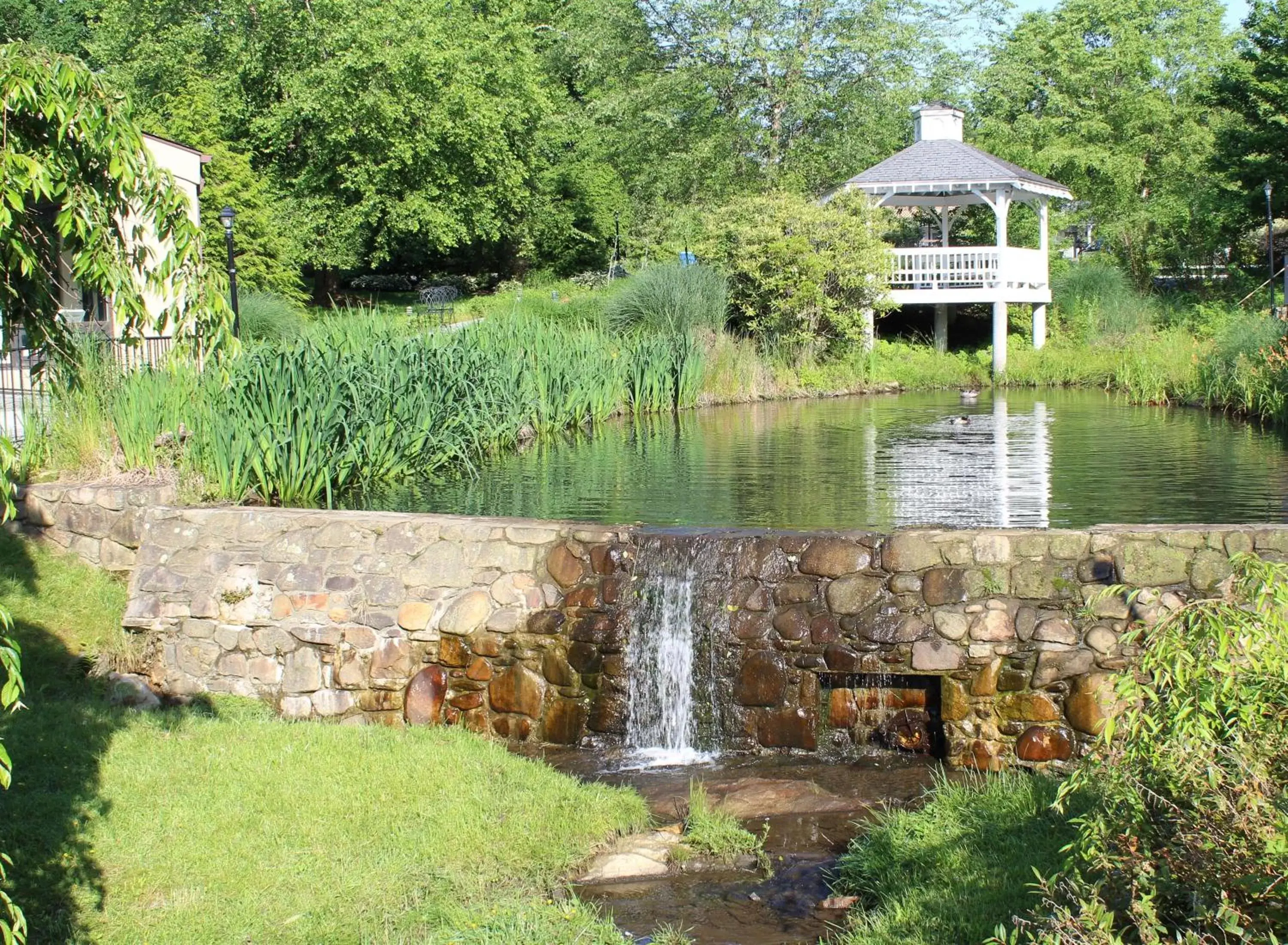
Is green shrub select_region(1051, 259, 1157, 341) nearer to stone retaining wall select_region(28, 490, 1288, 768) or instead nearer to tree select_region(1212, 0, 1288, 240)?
tree select_region(1212, 0, 1288, 240)

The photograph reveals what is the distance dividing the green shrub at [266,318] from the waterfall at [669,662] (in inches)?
535

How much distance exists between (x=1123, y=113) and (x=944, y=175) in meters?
13.9

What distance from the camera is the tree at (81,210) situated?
4336mm

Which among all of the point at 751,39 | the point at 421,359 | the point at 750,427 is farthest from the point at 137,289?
the point at 751,39

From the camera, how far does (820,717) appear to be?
831cm

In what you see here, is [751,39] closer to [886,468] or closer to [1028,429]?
[1028,429]

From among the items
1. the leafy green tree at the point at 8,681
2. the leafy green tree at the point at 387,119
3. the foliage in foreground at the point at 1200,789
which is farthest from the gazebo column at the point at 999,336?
the leafy green tree at the point at 8,681

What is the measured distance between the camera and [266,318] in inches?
921

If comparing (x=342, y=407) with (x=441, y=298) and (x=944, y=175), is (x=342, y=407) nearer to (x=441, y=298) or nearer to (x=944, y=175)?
(x=944, y=175)

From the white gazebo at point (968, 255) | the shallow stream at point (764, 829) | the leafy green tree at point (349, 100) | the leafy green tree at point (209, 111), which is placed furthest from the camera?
the leafy green tree at point (349, 100)

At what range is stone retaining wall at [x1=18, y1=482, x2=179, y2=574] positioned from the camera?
400 inches

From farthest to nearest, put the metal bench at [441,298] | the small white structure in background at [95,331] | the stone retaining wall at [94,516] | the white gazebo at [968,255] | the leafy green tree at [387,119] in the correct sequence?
the leafy green tree at [387,119] < the white gazebo at [968,255] < the metal bench at [441,298] < the stone retaining wall at [94,516] < the small white structure in background at [95,331]

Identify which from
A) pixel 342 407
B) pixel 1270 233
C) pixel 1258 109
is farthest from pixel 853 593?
pixel 1258 109

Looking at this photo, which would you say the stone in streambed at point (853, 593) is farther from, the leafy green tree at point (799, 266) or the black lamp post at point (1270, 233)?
the black lamp post at point (1270, 233)
